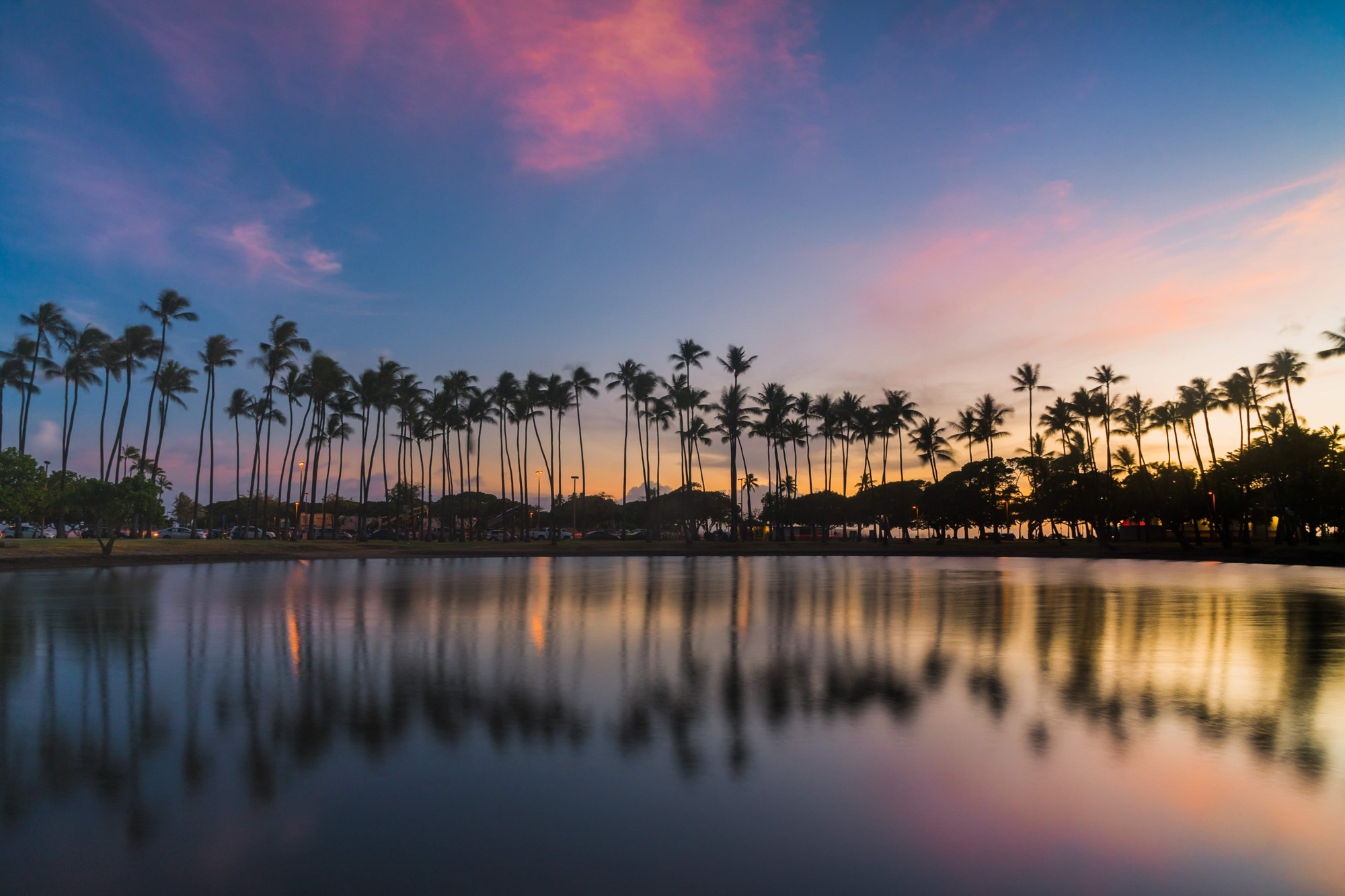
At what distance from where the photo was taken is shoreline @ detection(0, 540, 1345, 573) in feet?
137

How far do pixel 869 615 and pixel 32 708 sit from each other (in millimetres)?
14195

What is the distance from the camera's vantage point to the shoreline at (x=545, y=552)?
137 ft

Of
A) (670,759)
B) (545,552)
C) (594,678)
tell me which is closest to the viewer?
(670,759)

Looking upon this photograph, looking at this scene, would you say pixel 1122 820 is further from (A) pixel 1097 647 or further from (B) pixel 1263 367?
(B) pixel 1263 367

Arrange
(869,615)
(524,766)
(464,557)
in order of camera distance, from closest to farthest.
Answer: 1. (524,766)
2. (869,615)
3. (464,557)

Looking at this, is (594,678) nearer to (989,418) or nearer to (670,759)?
(670,759)

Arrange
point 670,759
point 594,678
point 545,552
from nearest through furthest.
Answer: point 670,759, point 594,678, point 545,552

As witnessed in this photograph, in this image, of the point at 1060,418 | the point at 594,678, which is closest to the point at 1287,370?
the point at 1060,418

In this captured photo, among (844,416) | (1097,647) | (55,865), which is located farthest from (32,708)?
(844,416)

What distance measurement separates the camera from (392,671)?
9.97 m

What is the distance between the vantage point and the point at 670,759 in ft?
20.6

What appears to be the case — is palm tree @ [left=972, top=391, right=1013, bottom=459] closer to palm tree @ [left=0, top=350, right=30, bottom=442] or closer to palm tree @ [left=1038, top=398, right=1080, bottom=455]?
palm tree @ [left=1038, top=398, right=1080, bottom=455]

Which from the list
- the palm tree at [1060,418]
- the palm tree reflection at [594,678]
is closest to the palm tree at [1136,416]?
the palm tree at [1060,418]

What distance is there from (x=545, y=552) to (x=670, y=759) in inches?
2117
